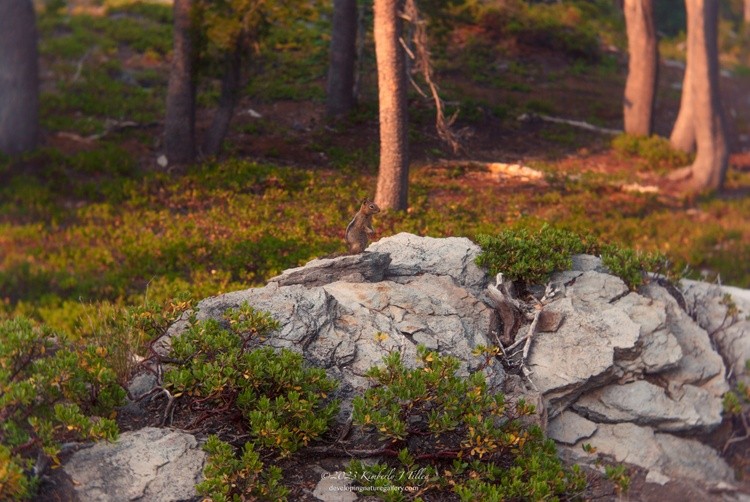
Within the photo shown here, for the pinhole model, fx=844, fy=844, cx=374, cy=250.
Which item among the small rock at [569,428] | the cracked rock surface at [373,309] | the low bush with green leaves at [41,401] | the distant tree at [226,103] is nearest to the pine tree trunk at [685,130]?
the distant tree at [226,103]

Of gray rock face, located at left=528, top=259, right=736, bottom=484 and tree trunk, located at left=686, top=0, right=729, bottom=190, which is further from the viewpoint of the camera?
tree trunk, located at left=686, top=0, right=729, bottom=190

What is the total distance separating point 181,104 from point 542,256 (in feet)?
26.4

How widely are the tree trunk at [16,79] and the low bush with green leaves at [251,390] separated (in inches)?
370

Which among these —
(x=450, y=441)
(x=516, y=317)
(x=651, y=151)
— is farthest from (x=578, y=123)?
(x=450, y=441)

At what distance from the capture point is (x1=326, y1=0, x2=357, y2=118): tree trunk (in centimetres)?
1661

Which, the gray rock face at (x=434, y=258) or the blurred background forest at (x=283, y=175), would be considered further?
the blurred background forest at (x=283, y=175)

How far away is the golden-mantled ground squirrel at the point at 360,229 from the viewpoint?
25.7ft

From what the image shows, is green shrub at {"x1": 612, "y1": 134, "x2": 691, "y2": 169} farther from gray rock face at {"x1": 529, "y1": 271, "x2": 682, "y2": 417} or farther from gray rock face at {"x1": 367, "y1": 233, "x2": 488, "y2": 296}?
gray rock face at {"x1": 367, "y1": 233, "x2": 488, "y2": 296}

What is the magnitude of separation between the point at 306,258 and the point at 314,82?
9815 millimetres

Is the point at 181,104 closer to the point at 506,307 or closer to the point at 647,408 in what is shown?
the point at 506,307

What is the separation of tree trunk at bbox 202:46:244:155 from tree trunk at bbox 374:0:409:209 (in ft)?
13.3

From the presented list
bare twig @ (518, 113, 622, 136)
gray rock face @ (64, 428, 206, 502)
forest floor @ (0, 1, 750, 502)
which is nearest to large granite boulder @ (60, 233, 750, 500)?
forest floor @ (0, 1, 750, 502)

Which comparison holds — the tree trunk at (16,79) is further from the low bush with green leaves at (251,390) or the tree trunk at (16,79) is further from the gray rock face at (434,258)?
the low bush with green leaves at (251,390)

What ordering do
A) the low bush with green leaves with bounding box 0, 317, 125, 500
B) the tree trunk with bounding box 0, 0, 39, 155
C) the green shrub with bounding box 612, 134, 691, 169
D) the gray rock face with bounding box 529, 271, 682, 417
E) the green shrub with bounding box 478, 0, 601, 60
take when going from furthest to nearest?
the green shrub with bounding box 478, 0, 601, 60 → the green shrub with bounding box 612, 134, 691, 169 → the tree trunk with bounding box 0, 0, 39, 155 → the gray rock face with bounding box 529, 271, 682, 417 → the low bush with green leaves with bounding box 0, 317, 125, 500
